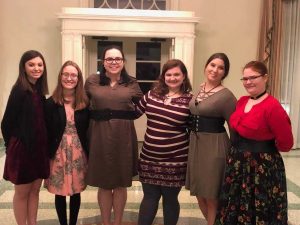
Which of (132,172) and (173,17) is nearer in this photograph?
(132,172)

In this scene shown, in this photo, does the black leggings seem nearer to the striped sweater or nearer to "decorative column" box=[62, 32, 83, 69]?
the striped sweater

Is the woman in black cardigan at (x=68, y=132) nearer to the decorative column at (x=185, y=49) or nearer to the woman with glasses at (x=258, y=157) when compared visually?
the woman with glasses at (x=258, y=157)

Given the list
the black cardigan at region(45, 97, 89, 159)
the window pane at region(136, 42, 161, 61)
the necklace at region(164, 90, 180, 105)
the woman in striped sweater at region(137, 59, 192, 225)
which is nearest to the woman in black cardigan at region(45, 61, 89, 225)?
the black cardigan at region(45, 97, 89, 159)

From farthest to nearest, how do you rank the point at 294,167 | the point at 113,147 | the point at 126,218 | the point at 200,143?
the point at 294,167, the point at 126,218, the point at 113,147, the point at 200,143

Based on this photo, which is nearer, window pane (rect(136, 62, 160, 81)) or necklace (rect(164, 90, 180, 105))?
necklace (rect(164, 90, 180, 105))

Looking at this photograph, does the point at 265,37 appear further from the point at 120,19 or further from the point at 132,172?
the point at 132,172

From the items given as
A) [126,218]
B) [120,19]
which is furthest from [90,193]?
[120,19]

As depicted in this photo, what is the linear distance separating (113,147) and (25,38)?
3991mm

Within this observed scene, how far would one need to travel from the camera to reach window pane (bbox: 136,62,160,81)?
19.8ft

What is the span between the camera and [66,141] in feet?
7.74

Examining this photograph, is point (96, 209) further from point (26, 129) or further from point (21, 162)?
point (26, 129)

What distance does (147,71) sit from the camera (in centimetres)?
604

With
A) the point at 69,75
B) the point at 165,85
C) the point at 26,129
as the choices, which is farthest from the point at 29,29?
the point at 165,85

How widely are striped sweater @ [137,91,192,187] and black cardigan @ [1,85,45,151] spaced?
28.4 inches
